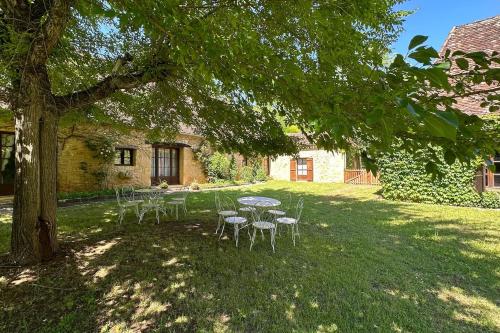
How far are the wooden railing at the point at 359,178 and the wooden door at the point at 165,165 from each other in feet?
38.9

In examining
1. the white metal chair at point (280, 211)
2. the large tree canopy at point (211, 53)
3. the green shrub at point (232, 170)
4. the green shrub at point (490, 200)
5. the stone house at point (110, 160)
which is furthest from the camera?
the green shrub at point (232, 170)

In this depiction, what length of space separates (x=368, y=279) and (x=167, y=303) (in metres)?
2.88

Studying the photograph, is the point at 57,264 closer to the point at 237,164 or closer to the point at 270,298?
the point at 270,298

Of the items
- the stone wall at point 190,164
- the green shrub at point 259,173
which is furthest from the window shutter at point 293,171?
the stone wall at point 190,164

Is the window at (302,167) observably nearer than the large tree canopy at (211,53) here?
No

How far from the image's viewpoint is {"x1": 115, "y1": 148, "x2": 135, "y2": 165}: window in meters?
14.2

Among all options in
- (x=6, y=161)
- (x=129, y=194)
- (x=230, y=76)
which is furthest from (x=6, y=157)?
(x=230, y=76)

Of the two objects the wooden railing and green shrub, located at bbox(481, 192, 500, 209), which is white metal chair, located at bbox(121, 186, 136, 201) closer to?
green shrub, located at bbox(481, 192, 500, 209)

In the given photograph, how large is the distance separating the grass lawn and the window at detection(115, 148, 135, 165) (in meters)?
7.98

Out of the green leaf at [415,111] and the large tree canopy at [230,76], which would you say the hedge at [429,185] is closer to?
the large tree canopy at [230,76]

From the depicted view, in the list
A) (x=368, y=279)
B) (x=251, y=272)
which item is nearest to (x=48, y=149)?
(x=251, y=272)

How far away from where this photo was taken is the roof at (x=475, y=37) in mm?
10430

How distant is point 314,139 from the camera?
3018 mm

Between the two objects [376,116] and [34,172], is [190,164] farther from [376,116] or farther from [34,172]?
[376,116]
